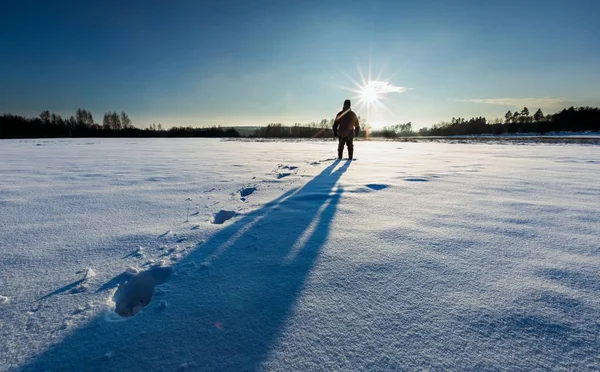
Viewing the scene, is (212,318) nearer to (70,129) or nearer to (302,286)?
(302,286)

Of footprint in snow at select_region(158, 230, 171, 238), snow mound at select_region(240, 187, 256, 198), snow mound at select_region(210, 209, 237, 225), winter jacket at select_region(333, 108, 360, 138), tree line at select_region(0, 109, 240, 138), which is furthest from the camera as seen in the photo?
tree line at select_region(0, 109, 240, 138)

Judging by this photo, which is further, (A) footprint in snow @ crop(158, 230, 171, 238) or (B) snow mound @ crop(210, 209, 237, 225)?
(B) snow mound @ crop(210, 209, 237, 225)

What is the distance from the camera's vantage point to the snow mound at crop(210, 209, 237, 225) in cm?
246

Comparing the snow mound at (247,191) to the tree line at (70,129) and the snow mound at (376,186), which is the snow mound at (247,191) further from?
the tree line at (70,129)

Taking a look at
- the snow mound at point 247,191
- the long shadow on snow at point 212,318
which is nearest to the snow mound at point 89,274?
the long shadow on snow at point 212,318

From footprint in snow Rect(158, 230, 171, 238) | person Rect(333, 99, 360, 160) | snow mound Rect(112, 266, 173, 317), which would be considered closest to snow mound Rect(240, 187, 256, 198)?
footprint in snow Rect(158, 230, 171, 238)

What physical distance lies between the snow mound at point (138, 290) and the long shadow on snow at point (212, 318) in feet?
0.35

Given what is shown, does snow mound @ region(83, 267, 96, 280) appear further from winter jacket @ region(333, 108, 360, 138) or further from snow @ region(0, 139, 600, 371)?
winter jacket @ region(333, 108, 360, 138)

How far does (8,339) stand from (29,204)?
2.56 meters

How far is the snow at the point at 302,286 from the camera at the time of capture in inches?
36.9

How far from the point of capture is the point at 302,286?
1.33m

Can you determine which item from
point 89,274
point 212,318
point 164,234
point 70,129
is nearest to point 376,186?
point 164,234

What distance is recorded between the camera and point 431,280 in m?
1.37

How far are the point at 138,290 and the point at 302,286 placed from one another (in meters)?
0.93
